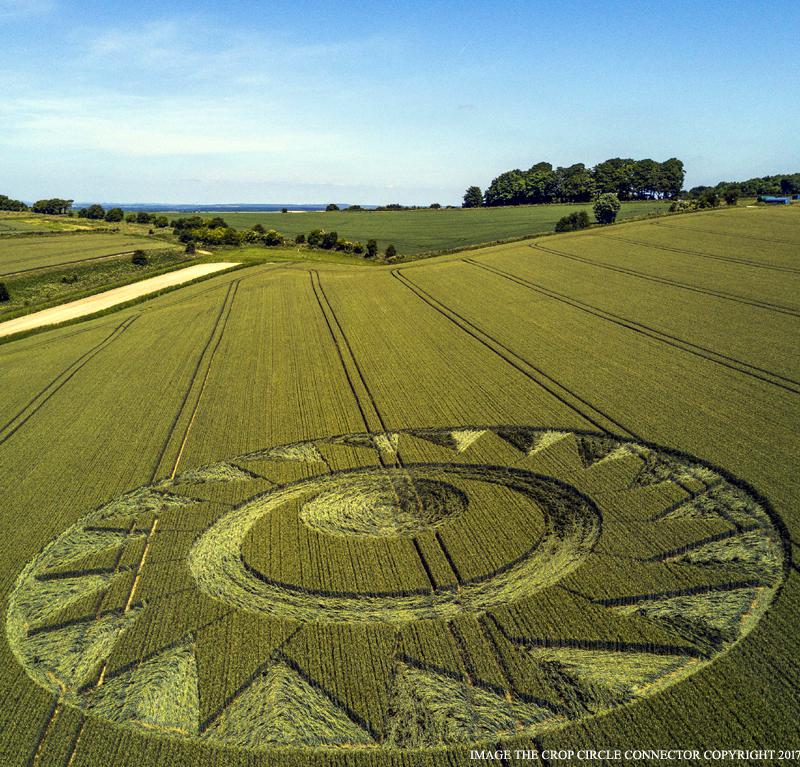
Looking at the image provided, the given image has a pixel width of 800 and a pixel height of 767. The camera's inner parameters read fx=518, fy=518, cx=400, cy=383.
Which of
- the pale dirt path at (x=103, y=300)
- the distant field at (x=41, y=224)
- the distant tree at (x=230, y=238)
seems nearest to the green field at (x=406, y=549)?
the pale dirt path at (x=103, y=300)

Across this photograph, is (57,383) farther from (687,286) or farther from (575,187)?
(575,187)

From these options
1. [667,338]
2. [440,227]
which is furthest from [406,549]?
[440,227]

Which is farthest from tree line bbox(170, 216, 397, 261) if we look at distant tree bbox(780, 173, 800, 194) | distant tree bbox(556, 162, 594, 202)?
distant tree bbox(780, 173, 800, 194)

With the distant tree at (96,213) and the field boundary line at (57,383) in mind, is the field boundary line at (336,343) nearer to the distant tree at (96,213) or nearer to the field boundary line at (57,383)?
the field boundary line at (57,383)

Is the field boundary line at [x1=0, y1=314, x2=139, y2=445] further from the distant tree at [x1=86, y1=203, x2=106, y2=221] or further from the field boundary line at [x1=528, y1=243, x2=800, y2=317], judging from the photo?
the distant tree at [x1=86, y1=203, x2=106, y2=221]

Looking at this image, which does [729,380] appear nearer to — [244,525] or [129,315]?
[244,525]
